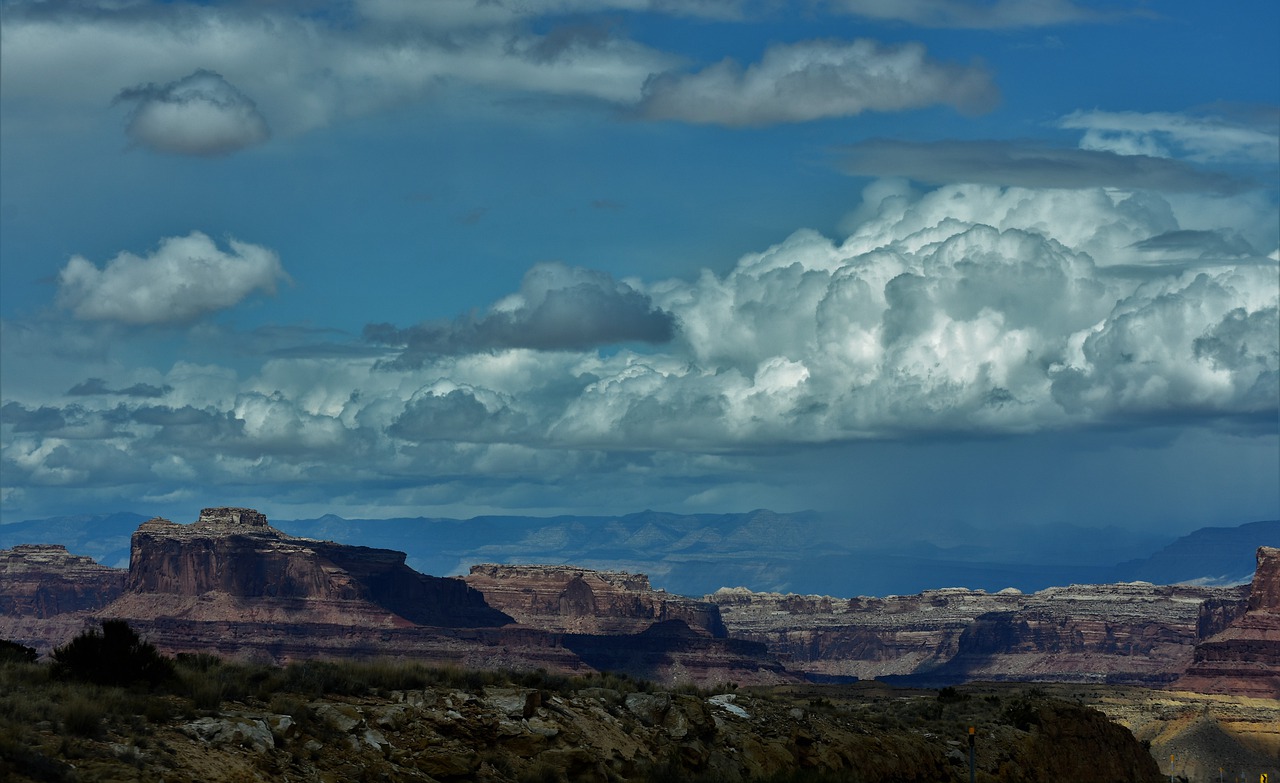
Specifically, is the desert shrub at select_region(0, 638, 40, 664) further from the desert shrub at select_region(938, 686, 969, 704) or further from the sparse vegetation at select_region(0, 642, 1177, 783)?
the desert shrub at select_region(938, 686, 969, 704)

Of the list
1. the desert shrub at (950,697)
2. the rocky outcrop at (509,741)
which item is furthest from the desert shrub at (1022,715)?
the rocky outcrop at (509,741)

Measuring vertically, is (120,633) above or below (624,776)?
above

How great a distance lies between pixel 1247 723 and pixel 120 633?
174 metres

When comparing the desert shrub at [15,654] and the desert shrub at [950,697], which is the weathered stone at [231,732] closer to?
the desert shrub at [15,654]

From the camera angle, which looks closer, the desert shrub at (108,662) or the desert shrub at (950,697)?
the desert shrub at (108,662)

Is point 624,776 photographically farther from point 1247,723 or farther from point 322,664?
point 1247,723

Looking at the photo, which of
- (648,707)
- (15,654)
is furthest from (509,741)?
(15,654)

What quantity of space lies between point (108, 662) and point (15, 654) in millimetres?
7025

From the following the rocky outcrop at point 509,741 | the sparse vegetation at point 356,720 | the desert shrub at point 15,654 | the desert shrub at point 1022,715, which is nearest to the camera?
the sparse vegetation at point 356,720

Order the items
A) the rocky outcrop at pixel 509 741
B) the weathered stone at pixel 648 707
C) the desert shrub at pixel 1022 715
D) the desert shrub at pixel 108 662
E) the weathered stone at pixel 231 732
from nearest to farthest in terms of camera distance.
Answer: the rocky outcrop at pixel 509 741 < the weathered stone at pixel 231 732 < the desert shrub at pixel 108 662 < the weathered stone at pixel 648 707 < the desert shrub at pixel 1022 715

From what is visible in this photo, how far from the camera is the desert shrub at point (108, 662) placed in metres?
39.0

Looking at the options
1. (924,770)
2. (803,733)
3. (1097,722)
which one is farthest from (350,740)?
(1097,722)

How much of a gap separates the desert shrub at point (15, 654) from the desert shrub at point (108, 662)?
3519mm

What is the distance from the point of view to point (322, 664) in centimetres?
4597
